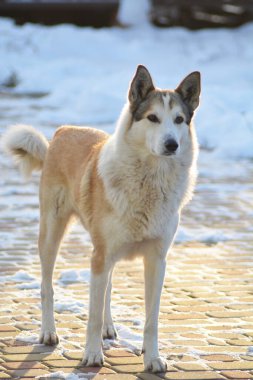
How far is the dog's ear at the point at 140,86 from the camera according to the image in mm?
5137

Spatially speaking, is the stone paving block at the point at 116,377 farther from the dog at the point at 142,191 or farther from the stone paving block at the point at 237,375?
the stone paving block at the point at 237,375

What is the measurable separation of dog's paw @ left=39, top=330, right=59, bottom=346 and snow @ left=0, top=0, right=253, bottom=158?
7172mm

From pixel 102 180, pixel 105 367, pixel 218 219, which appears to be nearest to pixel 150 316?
pixel 105 367

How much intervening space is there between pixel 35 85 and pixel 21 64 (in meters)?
2.96

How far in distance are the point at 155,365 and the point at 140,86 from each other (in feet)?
5.17

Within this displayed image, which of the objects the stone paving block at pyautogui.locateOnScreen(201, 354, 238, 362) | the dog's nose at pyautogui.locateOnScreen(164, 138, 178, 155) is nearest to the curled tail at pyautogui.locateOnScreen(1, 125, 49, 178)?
the dog's nose at pyautogui.locateOnScreen(164, 138, 178, 155)

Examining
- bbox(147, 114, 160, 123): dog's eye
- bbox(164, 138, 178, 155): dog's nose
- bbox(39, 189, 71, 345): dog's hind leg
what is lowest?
bbox(39, 189, 71, 345): dog's hind leg

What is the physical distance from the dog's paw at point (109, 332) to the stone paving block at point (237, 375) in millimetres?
922

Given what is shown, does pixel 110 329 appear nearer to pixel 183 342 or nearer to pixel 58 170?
pixel 183 342

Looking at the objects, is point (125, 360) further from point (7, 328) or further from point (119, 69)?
point (119, 69)

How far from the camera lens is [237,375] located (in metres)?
4.75

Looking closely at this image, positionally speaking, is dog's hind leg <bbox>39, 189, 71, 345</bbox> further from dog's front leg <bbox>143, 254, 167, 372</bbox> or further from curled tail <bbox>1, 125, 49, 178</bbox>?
dog's front leg <bbox>143, 254, 167, 372</bbox>

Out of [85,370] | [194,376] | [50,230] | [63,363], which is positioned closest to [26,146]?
[50,230]

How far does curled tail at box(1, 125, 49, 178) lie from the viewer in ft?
20.1
